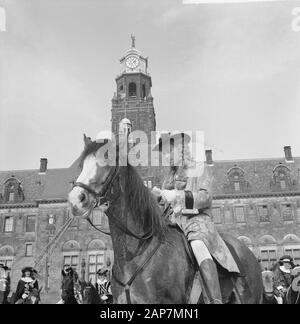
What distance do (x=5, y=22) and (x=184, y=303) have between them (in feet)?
22.6

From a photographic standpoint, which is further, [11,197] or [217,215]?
[11,197]

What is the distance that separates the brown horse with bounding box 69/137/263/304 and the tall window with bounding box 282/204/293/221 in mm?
32773

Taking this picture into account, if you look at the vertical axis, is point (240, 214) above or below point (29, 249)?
above

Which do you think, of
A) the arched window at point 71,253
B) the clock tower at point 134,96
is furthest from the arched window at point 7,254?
the clock tower at point 134,96

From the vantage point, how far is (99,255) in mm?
35188

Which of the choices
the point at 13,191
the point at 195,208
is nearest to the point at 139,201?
the point at 195,208

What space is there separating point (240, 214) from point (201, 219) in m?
32.0

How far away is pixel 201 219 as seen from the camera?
5156 mm

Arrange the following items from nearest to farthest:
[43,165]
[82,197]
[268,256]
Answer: [82,197]
[268,256]
[43,165]

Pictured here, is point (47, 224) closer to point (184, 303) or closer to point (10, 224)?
point (10, 224)

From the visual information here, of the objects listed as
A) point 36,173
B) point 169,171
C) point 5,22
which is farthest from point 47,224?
point 169,171

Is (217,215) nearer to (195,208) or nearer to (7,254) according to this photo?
(7,254)

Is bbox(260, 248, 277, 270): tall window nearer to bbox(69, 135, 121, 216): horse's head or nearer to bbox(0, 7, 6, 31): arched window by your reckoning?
bbox(0, 7, 6, 31): arched window
